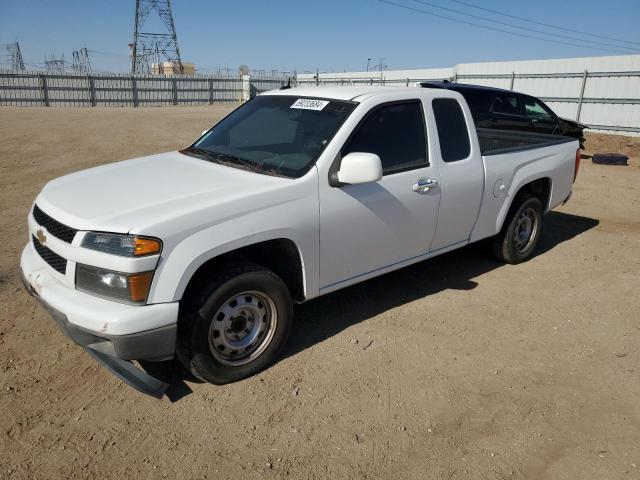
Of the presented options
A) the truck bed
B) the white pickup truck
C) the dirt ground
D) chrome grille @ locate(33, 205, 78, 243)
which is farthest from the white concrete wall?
chrome grille @ locate(33, 205, 78, 243)

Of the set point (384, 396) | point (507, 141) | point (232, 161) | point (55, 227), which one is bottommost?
point (384, 396)

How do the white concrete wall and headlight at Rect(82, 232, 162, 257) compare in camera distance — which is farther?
the white concrete wall

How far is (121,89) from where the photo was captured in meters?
32.2

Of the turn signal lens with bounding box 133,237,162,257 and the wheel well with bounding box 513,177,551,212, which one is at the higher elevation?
the turn signal lens with bounding box 133,237,162,257

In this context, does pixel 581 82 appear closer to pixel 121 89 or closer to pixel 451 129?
pixel 451 129

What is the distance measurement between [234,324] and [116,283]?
84 cm

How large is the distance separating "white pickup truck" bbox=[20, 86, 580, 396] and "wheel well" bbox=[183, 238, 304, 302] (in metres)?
0.01

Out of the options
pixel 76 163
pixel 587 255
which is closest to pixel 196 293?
pixel 587 255

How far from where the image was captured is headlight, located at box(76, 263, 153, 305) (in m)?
2.77

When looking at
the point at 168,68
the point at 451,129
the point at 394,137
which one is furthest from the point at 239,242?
the point at 168,68

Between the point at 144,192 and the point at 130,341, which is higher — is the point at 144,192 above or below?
above

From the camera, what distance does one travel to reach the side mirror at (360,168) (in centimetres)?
333

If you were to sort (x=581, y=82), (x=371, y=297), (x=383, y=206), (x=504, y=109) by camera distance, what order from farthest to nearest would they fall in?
(x=581, y=82) < (x=504, y=109) < (x=371, y=297) < (x=383, y=206)

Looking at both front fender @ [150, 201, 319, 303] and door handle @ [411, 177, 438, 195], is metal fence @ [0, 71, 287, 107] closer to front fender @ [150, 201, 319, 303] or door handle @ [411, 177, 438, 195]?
door handle @ [411, 177, 438, 195]
